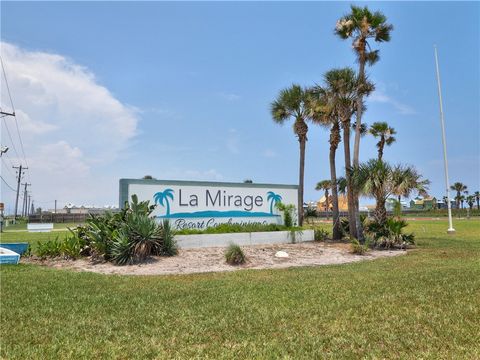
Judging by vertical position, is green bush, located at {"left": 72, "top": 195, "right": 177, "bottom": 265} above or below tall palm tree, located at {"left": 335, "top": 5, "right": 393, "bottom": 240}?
below

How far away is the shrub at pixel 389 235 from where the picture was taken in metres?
17.8

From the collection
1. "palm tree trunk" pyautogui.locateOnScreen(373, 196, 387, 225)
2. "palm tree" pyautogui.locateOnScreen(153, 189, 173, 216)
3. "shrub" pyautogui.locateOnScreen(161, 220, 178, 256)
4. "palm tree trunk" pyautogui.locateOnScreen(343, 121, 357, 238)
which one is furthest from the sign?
"palm tree trunk" pyautogui.locateOnScreen(373, 196, 387, 225)

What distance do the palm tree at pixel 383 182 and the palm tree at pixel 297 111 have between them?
4.68 meters

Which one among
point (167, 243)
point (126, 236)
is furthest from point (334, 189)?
point (126, 236)

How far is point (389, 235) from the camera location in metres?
17.9

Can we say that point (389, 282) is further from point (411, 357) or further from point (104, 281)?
point (104, 281)

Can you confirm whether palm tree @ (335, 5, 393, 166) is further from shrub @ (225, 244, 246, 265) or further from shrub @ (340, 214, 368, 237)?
shrub @ (225, 244, 246, 265)

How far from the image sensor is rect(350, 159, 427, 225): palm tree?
18.2m

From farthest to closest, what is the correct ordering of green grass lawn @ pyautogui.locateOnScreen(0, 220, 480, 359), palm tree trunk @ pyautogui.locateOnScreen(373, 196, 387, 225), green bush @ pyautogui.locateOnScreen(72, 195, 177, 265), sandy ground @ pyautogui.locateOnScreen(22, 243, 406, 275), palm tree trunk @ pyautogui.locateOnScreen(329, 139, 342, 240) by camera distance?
1. palm tree trunk @ pyautogui.locateOnScreen(329, 139, 342, 240)
2. palm tree trunk @ pyautogui.locateOnScreen(373, 196, 387, 225)
3. green bush @ pyautogui.locateOnScreen(72, 195, 177, 265)
4. sandy ground @ pyautogui.locateOnScreen(22, 243, 406, 275)
5. green grass lawn @ pyautogui.locateOnScreen(0, 220, 480, 359)

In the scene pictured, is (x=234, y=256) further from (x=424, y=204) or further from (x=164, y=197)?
(x=424, y=204)

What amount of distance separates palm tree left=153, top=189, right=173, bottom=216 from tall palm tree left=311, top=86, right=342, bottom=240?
29.4 feet

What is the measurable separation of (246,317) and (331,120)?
1692 cm

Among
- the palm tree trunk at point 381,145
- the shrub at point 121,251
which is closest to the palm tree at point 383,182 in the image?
the shrub at point 121,251

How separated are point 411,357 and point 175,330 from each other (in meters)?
2.91
